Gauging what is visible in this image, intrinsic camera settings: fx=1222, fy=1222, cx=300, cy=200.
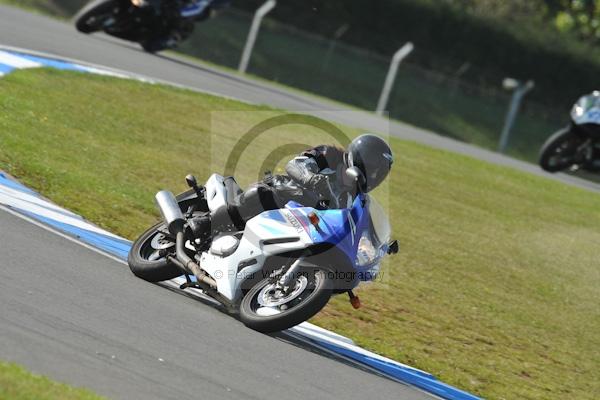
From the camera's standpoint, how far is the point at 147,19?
22.0 metres

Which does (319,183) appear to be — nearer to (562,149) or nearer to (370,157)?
(370,157)

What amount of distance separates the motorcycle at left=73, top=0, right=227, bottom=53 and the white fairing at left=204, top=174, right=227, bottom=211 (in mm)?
12339

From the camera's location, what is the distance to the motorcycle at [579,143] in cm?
2022

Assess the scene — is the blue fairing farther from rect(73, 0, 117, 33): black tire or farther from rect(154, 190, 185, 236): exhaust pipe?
rect(73, 0, 117, 33): black tire

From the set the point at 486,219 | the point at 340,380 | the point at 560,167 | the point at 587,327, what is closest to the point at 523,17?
the point at 560,167

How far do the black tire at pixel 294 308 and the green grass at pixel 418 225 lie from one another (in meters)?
1.63

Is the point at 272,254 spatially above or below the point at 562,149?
above

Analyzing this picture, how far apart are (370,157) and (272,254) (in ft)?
3.11

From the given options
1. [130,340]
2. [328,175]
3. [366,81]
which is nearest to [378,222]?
[328,175]

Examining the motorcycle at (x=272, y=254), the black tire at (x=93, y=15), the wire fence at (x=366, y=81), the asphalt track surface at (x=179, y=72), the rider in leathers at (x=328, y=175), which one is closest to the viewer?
the motorcycle at (x=272, y=254)

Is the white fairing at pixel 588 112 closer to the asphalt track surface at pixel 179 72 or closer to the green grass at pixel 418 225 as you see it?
the green grass at pixel 418 225

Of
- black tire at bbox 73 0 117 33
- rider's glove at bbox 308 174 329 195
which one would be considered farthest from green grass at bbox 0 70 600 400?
black tire at bbox 73 0 117 33

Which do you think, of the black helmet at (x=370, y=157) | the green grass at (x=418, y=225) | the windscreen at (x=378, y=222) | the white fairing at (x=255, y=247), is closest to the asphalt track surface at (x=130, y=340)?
the white fairing at (x=255, y=247)

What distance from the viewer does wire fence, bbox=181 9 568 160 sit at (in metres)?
29.9
